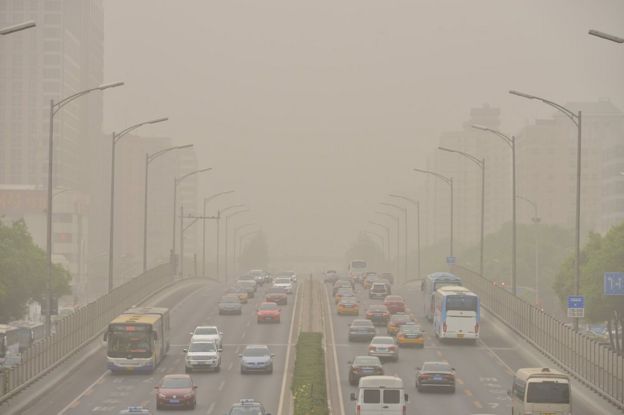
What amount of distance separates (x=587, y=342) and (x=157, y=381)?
64.4 ft

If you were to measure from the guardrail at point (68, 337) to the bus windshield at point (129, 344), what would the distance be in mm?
2318

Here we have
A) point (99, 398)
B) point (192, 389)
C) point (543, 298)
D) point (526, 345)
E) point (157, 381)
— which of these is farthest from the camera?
point (543, 298)

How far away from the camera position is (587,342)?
57469mm

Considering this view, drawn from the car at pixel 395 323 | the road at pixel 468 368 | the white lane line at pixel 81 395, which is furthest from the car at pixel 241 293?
the white lane line at pixel 81 395

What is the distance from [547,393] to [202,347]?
2419 centimetres

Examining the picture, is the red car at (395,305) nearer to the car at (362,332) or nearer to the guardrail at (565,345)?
the guardrail at (565,345)

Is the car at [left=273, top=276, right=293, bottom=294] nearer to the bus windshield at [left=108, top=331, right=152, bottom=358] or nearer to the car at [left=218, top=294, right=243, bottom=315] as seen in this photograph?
the car at [left=218, top=294, right=243, bottom=315]

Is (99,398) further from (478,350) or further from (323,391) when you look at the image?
(478,350)

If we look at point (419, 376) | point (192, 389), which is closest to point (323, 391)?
point (192, 389)

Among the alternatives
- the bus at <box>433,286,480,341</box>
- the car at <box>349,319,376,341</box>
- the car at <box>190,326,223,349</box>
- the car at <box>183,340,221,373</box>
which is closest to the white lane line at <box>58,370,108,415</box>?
the car at <box>183,340,221,373</box>

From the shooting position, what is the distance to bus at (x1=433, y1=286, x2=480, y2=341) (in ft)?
249

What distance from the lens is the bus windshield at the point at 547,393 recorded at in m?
44.8

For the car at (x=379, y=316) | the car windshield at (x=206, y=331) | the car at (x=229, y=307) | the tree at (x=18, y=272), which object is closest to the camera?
the car windshield at (x=206, y=331)

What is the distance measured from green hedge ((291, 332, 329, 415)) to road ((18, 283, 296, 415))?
1479mm
